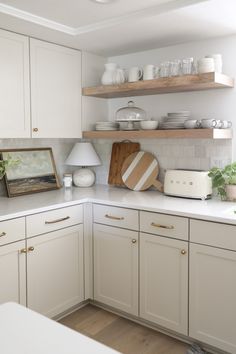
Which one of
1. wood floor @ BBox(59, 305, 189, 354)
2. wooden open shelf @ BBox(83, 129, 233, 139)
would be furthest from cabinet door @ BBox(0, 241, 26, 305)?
wooden open shelf @ BBox(83, 129, 233, 139)

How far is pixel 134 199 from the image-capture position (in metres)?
2.73

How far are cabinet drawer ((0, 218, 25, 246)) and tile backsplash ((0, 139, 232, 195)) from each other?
704 mm

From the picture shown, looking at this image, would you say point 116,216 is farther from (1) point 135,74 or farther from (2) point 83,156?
(1) point 135,74

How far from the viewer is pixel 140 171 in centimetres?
315

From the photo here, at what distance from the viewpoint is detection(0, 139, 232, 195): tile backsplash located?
281 cm

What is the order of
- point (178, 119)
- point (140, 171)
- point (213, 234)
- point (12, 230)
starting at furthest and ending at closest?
point (140, 171) < point (178, 119) < point (12, 230) < point (213, 234)

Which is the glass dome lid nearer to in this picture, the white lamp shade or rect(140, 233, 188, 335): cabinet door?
the white lamp shade

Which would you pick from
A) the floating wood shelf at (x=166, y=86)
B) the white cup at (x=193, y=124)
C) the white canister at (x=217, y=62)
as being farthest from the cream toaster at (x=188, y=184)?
the white canister at (x=217, y=62)

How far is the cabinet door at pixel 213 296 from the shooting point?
2150 mm

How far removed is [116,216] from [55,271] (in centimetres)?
58

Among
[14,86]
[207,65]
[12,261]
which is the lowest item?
[12,261]

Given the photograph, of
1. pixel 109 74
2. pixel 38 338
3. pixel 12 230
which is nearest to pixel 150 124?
pixel 109 74

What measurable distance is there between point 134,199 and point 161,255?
49 centimetres

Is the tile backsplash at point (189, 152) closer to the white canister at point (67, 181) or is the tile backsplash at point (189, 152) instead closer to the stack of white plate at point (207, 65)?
the stack of white plate at point (207, 65)
